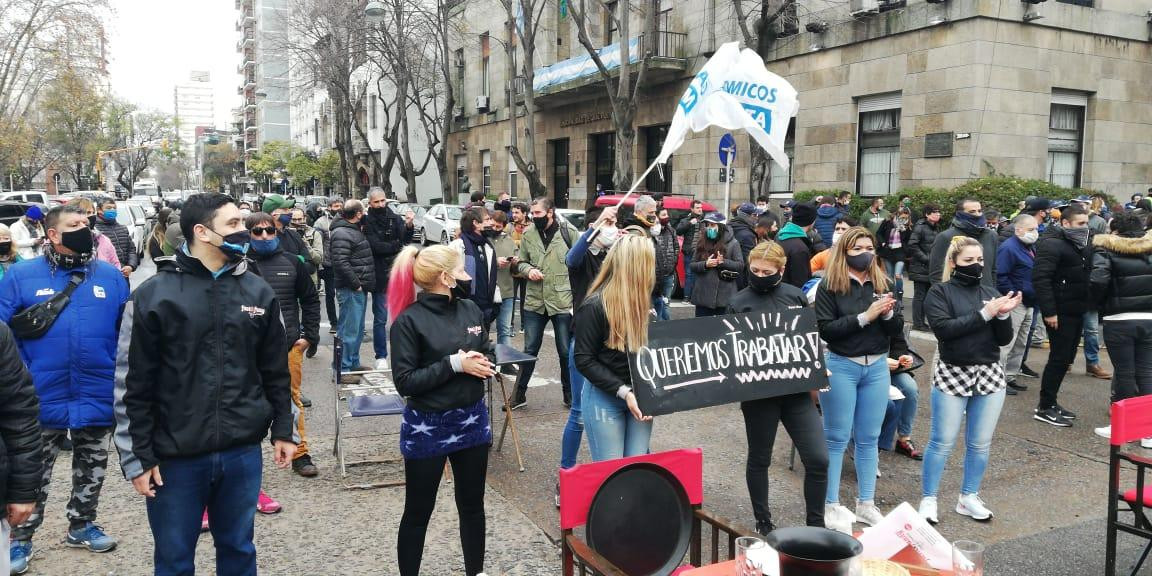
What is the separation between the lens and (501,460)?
623 cm

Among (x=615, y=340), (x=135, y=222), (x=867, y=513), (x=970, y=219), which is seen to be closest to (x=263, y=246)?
(x=615, y=340)

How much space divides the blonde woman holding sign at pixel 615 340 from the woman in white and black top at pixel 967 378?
2.05 meters

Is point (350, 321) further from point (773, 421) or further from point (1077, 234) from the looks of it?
point (1077, 234)

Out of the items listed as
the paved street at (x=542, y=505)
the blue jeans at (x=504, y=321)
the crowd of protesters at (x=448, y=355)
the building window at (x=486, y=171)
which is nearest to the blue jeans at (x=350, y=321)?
the crowd of protesters at (x=448, y=355)

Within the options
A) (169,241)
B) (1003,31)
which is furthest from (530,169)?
(169,241)

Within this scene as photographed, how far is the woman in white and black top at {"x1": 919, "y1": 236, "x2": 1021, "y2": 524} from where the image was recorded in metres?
5.03

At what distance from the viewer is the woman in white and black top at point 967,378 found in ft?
16.5

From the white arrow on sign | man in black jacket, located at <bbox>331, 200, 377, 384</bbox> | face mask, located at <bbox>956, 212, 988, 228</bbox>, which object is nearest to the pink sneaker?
the white arrow on sign

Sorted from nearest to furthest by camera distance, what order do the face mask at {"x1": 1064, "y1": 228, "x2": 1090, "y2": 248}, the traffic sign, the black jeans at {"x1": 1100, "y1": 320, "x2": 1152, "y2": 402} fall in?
the black jeans at {"x1": 1100, "y1": 320, "x2": 1152, "y2": 402}
the face mask at {"x1": 1064, "y1": 228, "x2": 1090, "y2": 248}
the traffic sign

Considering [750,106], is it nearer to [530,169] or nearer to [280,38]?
[530,169]

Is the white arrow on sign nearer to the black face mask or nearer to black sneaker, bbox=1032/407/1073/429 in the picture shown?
the black face mask

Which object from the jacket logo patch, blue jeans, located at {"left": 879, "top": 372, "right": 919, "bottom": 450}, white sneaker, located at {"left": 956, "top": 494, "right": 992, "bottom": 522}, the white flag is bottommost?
white sneaker, located at {"left": 956, "top": 494, "right": 992, "bottom": 522}

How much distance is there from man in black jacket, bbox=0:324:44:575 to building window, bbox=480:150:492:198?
118 feet

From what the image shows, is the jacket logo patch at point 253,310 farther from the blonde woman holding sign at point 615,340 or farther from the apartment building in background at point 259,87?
the apartment building in background at point 259,87
